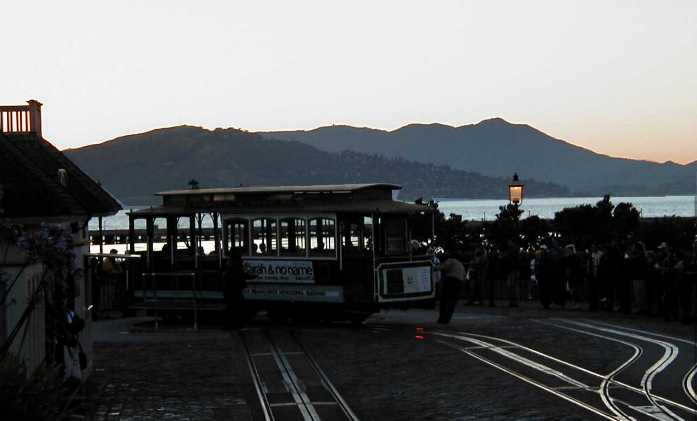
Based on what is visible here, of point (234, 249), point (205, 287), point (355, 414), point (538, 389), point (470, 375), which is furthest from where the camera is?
point (205, 287)

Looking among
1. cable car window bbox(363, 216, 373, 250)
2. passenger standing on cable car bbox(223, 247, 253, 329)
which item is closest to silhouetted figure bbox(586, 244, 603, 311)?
cable car window bbox(363, 216, 373, 250)

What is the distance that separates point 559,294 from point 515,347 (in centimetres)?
952

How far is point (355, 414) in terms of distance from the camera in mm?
14562

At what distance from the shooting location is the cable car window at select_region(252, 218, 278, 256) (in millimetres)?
26297

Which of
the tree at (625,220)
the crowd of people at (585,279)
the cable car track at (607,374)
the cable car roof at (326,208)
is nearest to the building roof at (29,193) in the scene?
the cable car roof at (326,208)

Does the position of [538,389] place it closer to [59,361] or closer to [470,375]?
[470,375]

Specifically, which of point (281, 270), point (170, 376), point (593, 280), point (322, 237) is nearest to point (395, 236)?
point (322, 237)

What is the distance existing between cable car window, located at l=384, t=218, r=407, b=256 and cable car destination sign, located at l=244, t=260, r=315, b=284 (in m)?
1.71

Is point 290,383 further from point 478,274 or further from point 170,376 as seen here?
point 478,274

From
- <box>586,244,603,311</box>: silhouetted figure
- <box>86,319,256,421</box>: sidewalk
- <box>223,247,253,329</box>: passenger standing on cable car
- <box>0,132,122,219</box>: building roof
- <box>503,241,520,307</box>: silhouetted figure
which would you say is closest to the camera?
<box>86,319,256,421</box>: sidewalk

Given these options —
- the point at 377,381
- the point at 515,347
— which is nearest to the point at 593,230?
the point at 515,347

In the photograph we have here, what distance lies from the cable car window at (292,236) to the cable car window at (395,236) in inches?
70.5

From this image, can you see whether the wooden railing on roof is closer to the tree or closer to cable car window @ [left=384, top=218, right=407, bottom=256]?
cable car window @ [left=384, top=218, right=407, bottom=256]

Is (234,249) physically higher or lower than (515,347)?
higher
